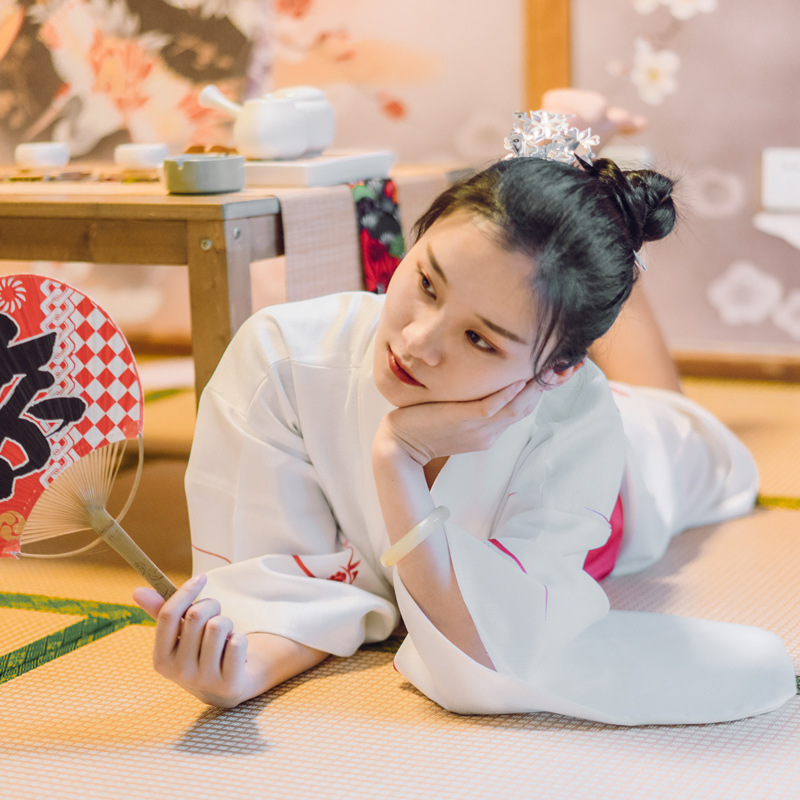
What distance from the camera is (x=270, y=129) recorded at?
1945 mm

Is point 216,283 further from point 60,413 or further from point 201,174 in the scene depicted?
point 60,413

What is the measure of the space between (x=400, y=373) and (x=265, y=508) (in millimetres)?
293

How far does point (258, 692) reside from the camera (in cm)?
122

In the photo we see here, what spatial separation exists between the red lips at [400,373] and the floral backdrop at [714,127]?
1.87 meters

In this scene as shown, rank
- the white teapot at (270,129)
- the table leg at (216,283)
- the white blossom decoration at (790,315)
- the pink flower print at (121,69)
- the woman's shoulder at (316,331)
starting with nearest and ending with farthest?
the woman's shoulder at (316,331) < the table leg at (216,283) < the white teapot at (270,129) < the white blossom decoration at (790,315) < the pink flower print at (121,69)

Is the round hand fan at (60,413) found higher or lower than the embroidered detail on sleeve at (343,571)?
higher

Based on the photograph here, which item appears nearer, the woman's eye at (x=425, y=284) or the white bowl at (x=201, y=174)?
the woman's eye at (x=425, y=284)

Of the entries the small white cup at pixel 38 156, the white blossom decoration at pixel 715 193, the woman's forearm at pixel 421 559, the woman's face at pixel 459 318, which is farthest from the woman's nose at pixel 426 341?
the white blossom decoration at pixel 715 193

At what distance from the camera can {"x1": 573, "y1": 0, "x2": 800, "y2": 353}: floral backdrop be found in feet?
9.30

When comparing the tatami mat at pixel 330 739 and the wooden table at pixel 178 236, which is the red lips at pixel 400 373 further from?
the wooden table at pixel 178 236

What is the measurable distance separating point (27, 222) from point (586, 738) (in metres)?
1.17

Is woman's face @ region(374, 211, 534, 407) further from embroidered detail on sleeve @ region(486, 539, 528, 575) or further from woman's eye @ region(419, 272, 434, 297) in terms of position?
embroidered detail on sleeve @ region(486, 539, 528, 575)

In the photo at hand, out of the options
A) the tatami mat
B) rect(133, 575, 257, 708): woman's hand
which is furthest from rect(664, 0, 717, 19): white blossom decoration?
rect(133, 575, 257, 708): woman's hand

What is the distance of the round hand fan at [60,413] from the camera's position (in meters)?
1.14
